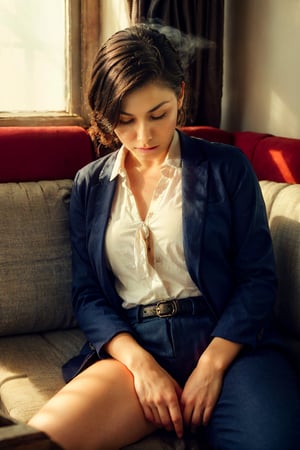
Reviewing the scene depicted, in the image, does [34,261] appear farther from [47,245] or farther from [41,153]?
[41,153]

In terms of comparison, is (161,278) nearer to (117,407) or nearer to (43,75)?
(117,407)

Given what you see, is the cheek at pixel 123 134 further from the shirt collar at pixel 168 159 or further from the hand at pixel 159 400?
the hand at pixel 159 400

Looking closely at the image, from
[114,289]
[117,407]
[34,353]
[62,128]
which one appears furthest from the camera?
[62,128]

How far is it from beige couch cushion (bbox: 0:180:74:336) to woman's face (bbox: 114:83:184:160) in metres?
0.46

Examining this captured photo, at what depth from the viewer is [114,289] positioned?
5.88ft

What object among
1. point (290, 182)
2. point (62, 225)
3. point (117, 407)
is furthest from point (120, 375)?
point (290, 182)

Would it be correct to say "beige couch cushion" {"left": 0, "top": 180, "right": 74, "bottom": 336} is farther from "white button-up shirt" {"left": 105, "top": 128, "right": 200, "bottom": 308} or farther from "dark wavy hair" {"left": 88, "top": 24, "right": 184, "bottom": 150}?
"dark wavy hair" {"left": 88, "top": 24, "right": 184, "bottom": 150}

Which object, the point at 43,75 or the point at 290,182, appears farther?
the point at 43,75

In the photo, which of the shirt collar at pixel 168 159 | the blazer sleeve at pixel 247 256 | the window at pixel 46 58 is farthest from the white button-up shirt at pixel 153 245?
the window at pixel 46 58

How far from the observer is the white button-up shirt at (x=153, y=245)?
1.71 meters

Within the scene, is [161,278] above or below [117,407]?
above

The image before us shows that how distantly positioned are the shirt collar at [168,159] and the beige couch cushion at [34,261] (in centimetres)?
34

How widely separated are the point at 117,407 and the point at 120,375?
3.4 inches

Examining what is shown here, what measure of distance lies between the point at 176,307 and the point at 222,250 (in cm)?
17
